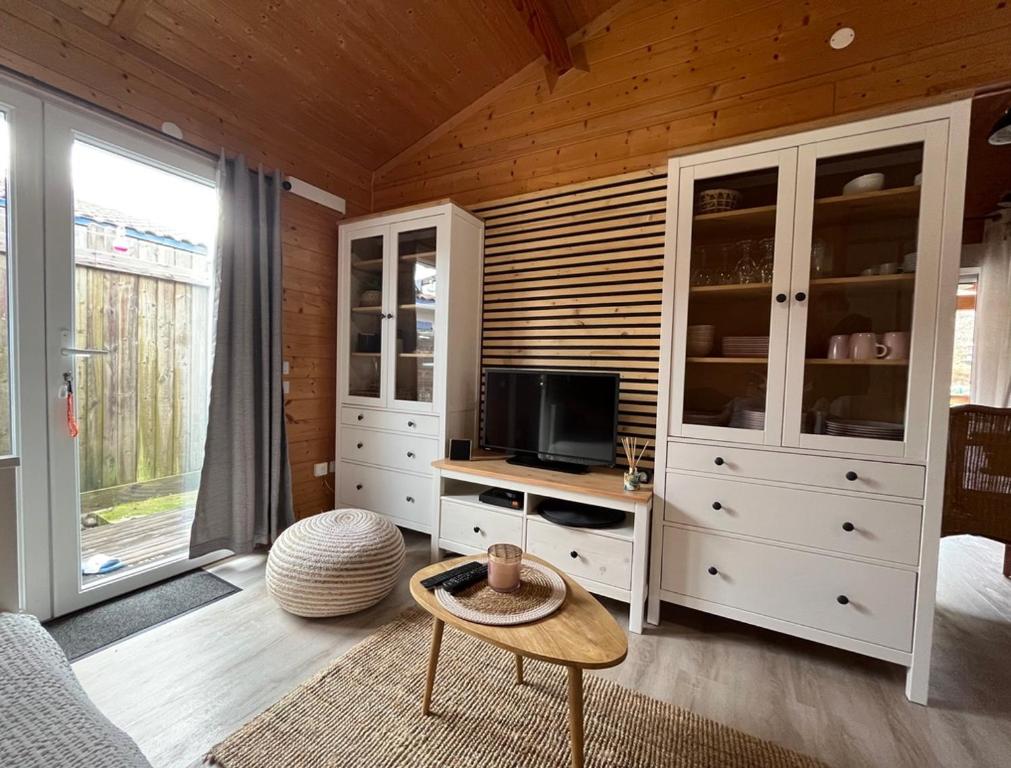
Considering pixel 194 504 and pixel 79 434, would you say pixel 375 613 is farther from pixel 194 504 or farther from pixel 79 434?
pixel 79 434

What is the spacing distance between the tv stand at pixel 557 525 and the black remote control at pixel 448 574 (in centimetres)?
57

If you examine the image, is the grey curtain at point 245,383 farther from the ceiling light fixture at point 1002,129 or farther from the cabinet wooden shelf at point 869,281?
the ceiling light fixture at point 1002,129

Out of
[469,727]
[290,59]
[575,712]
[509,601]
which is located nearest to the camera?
[575,712]

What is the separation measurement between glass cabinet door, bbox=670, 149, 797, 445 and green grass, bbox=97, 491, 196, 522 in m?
2.57

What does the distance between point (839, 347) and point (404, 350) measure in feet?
7.20

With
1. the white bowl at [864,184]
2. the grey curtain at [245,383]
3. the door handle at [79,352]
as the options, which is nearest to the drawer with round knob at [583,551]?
the grey curtain at [245,383]

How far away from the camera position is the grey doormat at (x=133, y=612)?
1686 millimetres

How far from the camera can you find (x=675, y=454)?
185cm

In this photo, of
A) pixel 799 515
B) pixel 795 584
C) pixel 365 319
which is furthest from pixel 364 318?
pixel 795 584

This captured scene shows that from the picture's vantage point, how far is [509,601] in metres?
1.20

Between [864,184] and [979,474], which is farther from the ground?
[864,184]

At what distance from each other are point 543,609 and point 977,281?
4.11m

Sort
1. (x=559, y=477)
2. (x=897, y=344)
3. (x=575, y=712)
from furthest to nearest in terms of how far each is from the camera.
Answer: (x=559, y=477) < (x=897, y=344) < (x=575, y=712)

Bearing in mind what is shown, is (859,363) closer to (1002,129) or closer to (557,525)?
(1002,129)
